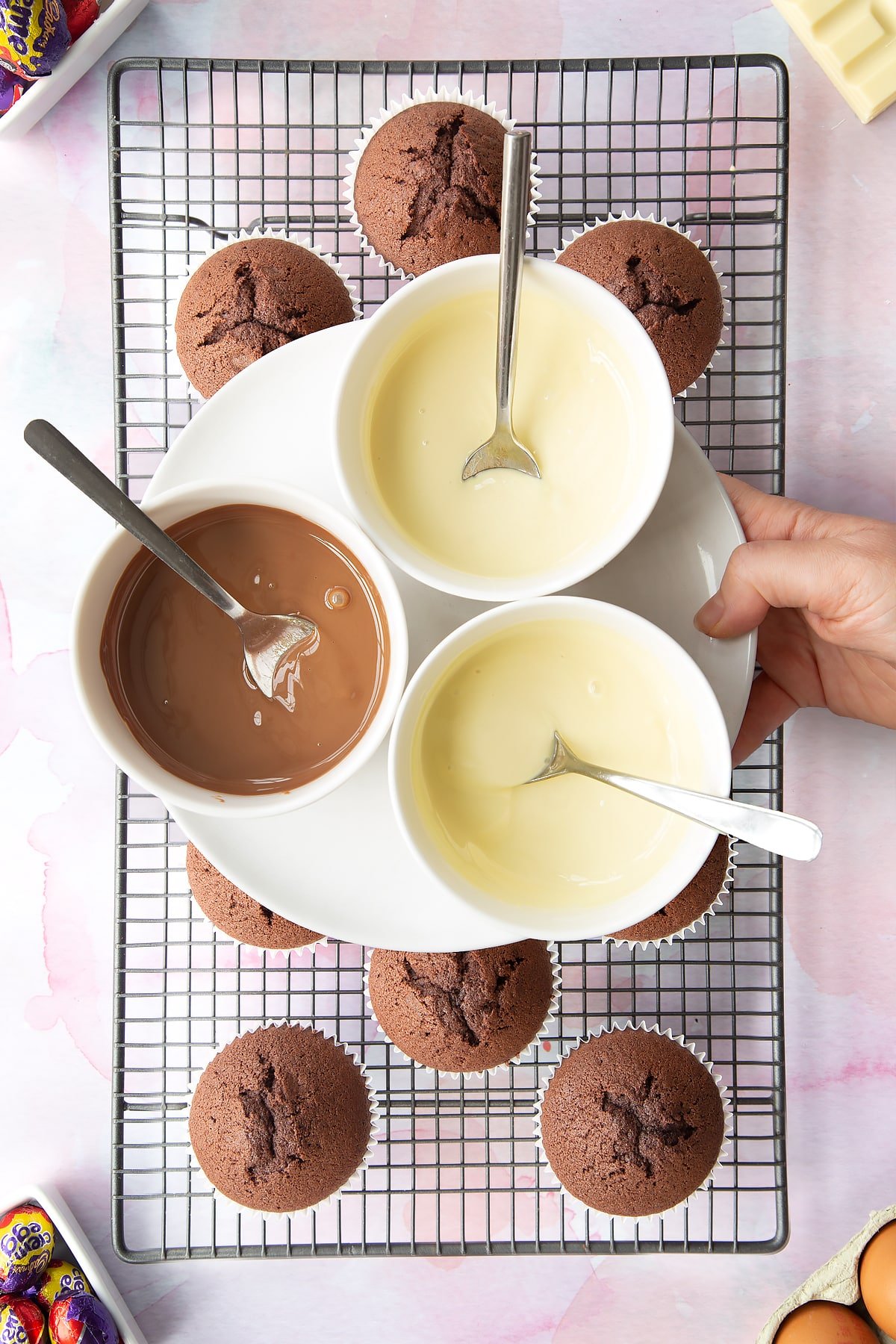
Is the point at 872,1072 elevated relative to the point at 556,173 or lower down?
lower down

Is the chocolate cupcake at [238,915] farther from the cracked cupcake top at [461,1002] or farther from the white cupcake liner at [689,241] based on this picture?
the white cupcake liner at [689,241]

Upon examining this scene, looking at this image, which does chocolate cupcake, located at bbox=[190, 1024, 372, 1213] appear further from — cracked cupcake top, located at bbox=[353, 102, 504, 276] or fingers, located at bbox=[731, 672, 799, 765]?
cracked cupcake top, located at bbox=[353, 102, 504, 276]

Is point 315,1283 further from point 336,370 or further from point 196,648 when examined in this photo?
point 336,370

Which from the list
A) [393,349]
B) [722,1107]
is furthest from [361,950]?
[393,349]

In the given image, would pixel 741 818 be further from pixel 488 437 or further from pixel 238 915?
pixel 238 915

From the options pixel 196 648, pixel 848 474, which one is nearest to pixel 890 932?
pixel 848 474

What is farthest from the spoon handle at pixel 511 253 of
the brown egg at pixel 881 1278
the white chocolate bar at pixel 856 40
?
the brown egg at pixel 881 1278

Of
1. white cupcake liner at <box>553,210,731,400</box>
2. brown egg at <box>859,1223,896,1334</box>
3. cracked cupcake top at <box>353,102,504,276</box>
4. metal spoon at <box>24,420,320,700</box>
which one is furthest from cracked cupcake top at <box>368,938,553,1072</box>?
cracked cupcake top at <box>353,102,504,276</box>
